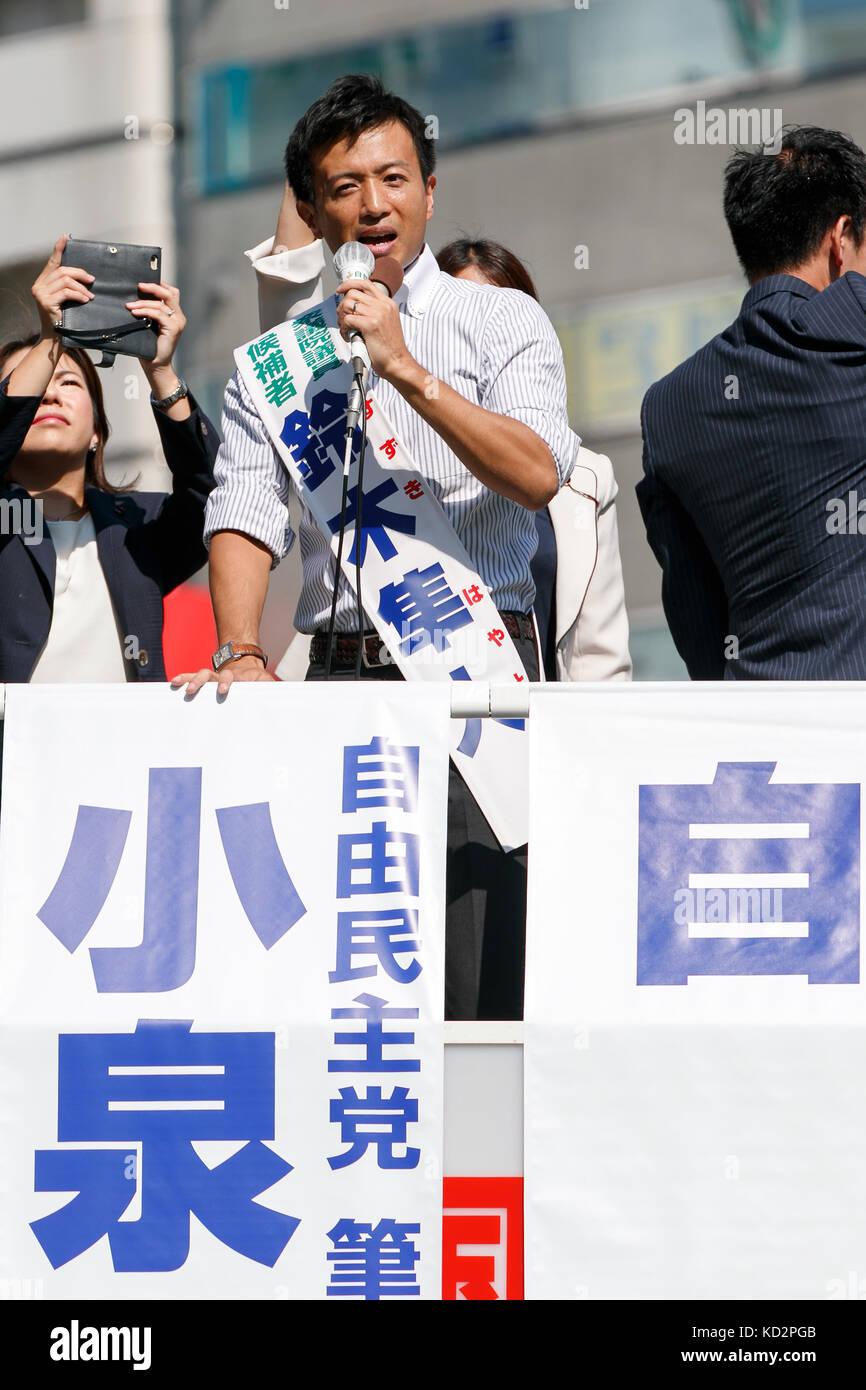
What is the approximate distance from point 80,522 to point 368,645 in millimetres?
961

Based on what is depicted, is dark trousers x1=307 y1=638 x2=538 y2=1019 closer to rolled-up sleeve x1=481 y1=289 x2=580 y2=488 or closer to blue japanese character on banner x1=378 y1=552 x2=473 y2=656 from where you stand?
blue japanese character on banner x1=378 y1=552 x2=473 y2=656

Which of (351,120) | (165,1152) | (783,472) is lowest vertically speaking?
(165,1152)

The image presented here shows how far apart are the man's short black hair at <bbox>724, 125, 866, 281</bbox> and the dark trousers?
1.17 m

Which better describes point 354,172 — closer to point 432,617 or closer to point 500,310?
point 500,310

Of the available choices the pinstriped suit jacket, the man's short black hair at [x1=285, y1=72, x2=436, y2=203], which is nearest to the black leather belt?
the pinstriped suit jacket

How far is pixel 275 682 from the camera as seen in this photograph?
11.1 ft

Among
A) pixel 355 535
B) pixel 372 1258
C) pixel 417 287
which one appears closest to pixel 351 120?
pixel 417 287

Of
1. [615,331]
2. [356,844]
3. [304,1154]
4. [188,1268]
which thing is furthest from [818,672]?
[615,331]

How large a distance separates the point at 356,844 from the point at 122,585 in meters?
1.09

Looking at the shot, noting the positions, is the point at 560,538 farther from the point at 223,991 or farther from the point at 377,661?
the point at 223,991

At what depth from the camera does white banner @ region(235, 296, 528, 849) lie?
→ 135 inches

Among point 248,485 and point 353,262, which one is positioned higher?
point 353,262

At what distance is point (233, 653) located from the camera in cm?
353

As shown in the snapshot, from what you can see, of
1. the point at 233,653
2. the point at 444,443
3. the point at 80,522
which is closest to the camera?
the point at 233,653
